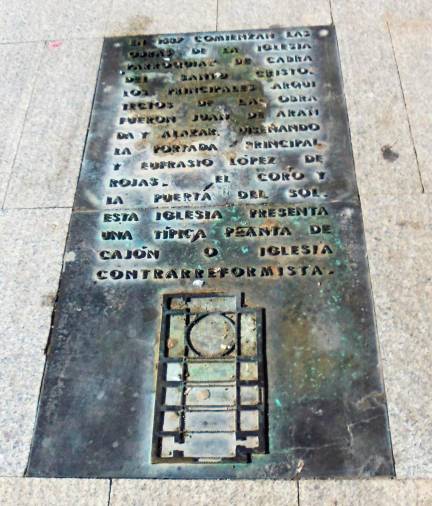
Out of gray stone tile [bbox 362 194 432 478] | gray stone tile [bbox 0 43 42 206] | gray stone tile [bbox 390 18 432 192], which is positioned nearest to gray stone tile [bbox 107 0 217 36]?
gray stone tile [bbox 0 43 42 206]

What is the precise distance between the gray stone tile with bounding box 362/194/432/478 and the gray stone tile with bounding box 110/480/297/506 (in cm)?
75

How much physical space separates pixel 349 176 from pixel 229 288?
147 centimetres

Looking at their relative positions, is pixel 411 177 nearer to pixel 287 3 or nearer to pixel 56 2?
pixel 287 3

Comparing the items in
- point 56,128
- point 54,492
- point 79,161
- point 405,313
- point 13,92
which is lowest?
point 54,492

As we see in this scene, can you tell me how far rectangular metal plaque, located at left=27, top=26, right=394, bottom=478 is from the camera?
371 cm

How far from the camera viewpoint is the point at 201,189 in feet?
15.9

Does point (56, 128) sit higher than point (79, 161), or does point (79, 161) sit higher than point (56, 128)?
point (56, 128)

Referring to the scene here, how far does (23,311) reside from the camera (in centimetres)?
434

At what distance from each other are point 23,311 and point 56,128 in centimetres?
191

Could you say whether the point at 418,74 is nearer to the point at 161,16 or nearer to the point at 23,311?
the point at 161,16

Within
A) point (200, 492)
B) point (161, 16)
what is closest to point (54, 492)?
point (200, 492)

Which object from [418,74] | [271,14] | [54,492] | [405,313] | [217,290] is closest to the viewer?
[54,492]

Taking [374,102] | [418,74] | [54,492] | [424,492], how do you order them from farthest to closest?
[418,74], [374,102], [54,492], [424,492]

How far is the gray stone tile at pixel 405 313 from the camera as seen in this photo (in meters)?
3.66
